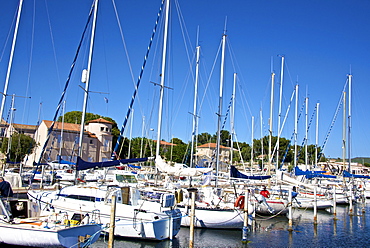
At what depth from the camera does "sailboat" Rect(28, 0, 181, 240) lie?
1909 cm

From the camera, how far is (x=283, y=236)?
23.3 meters

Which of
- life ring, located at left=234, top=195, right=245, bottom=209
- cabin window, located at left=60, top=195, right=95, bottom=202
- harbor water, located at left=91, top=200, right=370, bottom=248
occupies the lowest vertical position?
harbor water, located at left=91, top=200, right=370, bottom=248

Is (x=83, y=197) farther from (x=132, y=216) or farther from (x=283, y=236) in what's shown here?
(x=283, y=236)

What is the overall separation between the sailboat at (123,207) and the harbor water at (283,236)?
0.75 meters

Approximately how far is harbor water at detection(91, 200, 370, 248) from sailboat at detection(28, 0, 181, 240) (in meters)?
0.75

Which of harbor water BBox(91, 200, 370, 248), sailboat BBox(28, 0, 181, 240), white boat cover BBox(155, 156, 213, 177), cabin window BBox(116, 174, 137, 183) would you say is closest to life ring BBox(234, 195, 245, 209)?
harbor water BBox(91, 200, 370, 248)

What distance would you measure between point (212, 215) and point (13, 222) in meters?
12.2

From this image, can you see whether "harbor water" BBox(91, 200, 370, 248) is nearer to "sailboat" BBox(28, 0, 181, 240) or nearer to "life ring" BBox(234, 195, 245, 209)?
"sailboat" BBox(28, 0, 181, 240)

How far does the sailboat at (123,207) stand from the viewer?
19.1m

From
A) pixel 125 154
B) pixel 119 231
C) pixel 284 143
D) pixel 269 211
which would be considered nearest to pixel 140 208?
pixel 119 231

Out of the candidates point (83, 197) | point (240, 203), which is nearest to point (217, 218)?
point (240, 203)

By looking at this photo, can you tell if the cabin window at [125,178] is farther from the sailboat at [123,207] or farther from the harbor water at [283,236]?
the harbor water at [283,236]

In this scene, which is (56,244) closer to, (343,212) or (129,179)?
(129,179)

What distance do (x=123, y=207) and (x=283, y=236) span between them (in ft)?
35.9
